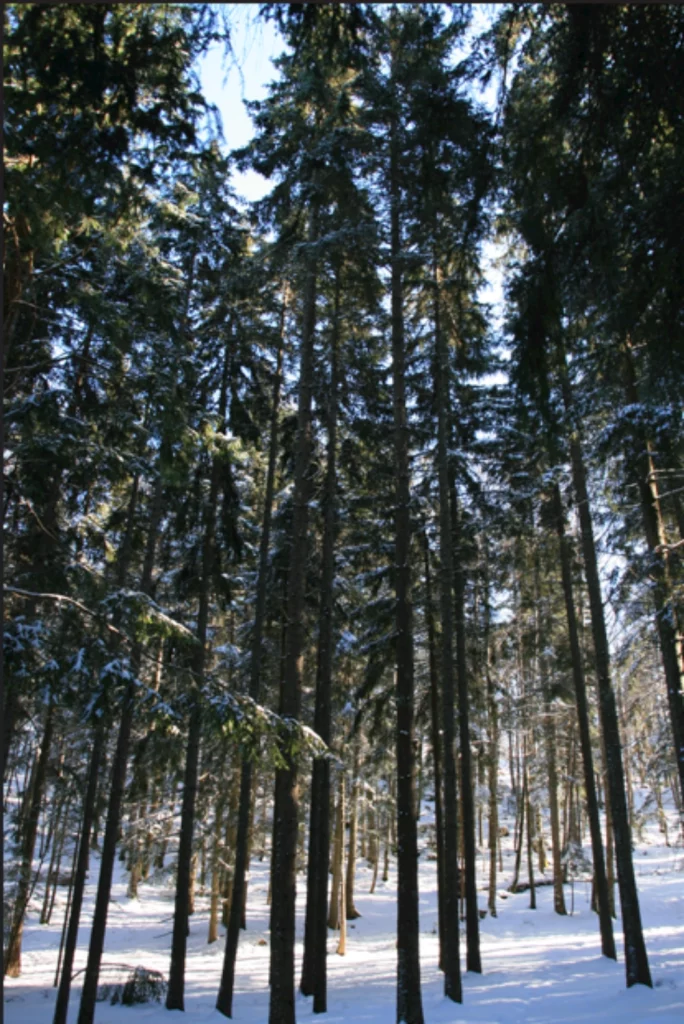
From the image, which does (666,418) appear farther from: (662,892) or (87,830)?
(662,892)

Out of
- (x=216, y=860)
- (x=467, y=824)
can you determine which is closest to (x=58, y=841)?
(x=216, y=860)

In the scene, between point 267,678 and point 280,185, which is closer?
point 280,185

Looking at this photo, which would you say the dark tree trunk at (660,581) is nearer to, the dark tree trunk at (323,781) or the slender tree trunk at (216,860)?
the dark tree trunk at (323,781)

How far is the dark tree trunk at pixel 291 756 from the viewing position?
834cm

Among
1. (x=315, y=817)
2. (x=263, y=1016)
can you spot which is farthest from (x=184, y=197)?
(x=263, y=1016)

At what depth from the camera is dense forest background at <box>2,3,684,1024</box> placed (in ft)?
15.2

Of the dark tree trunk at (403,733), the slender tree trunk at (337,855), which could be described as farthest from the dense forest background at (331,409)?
the slender tree trunk at (337,855)

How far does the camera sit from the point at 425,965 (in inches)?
659

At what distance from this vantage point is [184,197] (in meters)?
12.5

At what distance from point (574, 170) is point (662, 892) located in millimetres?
34460

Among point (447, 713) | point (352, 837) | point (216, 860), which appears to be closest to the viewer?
point (447, 713)

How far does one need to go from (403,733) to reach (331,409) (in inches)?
281

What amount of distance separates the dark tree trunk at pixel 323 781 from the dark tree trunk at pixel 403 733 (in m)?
2.52

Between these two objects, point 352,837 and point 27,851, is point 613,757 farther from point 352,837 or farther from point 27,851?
point 352,837
